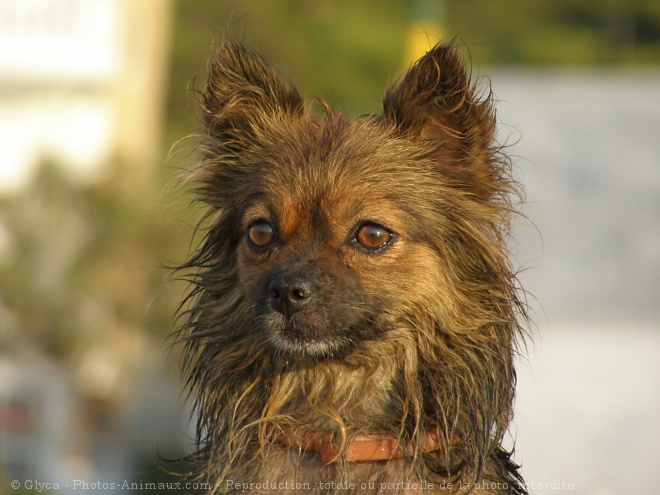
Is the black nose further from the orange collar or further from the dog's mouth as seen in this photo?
the orange collar

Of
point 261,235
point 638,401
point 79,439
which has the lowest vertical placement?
point 79,439

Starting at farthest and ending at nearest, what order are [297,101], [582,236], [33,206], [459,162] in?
[33,206], [582,236], [297,101], [459,162]

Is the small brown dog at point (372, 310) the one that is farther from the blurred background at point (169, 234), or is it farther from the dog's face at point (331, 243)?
the blurred background at point (169, 234)

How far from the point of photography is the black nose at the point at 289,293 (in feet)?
12.7

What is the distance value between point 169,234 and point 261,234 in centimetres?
809

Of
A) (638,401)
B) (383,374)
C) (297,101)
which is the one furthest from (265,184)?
(638,401)

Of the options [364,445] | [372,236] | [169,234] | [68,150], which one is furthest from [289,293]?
[68,150]

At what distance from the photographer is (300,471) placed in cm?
404

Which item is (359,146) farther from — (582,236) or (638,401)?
(582,236)

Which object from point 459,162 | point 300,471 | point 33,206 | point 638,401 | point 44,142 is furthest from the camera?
point 44,142

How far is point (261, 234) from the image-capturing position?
4215 millimetres

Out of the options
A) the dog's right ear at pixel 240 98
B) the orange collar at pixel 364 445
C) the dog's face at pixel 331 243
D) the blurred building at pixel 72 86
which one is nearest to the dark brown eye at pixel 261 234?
the dog's face at pixel 331 243

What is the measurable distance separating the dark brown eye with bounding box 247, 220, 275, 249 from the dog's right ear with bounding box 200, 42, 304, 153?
0.55 m

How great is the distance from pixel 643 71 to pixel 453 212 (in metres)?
8.52
